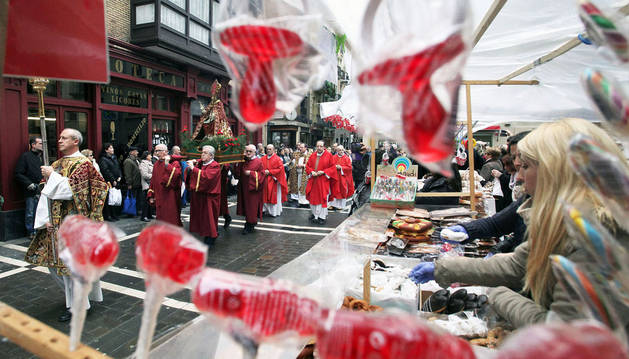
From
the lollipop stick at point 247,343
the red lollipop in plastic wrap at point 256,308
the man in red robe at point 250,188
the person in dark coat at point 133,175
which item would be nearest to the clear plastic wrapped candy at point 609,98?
the red lollipop in plastic wrap at point 256,308

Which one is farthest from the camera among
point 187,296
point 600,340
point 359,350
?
point 187,296

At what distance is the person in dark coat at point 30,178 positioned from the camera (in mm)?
6238

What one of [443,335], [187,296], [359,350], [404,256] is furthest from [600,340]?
[187,296]

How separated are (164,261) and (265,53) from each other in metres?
0.51

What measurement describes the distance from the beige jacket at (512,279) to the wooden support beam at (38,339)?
1.30 m

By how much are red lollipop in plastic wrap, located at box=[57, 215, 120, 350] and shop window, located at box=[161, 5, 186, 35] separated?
10.9m

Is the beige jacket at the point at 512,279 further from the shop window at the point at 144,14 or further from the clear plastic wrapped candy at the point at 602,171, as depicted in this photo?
the shop window at the point at 144,14

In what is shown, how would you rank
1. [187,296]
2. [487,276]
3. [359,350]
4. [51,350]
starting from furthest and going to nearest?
[187,296] < [487,276] < [51,350] < [359,350]

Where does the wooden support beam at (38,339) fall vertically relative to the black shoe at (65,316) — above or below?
above

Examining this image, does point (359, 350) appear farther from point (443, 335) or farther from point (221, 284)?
point (221, 284)

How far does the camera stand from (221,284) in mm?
721

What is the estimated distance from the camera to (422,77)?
1.86 ft

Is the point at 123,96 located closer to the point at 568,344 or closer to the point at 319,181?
the point at 319,181

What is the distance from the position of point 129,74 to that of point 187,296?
768 cm
